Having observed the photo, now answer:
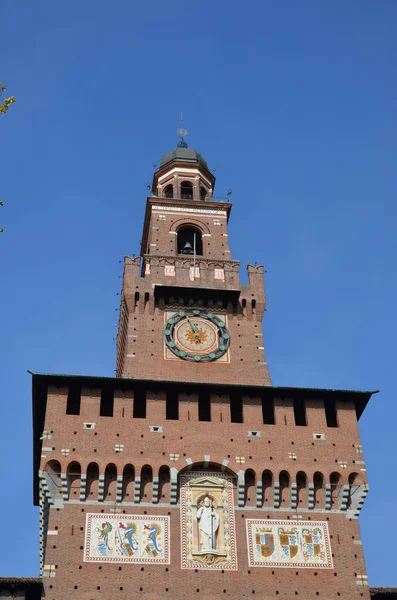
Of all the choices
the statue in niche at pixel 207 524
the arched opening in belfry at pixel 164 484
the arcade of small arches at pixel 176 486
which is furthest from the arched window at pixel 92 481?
the statue in niche at pixel 207 524

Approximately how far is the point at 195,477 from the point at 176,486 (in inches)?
35.6

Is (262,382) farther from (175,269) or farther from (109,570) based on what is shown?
(109,570)

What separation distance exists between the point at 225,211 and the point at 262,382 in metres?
10.8

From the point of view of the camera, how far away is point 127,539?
3183 centimetres

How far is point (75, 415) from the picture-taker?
34188 mm

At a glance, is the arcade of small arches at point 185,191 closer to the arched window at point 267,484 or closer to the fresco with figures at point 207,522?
the arched window at point 267,484

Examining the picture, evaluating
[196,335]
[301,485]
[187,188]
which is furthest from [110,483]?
[187,188]

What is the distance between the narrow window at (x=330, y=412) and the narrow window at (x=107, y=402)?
8.08 meters

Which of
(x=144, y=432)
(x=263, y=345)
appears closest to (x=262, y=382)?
(x=263, y=345)

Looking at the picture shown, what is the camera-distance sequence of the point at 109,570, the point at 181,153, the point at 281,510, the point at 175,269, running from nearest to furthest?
1. the point at 109,570
2. the point at 281,510
3. the point at 175,269
4. the point at 181,153

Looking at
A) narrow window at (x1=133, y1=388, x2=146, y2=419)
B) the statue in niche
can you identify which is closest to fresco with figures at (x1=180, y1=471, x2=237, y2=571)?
the statue in niche

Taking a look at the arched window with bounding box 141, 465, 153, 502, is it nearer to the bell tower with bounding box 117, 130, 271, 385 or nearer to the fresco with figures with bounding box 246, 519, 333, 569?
the fresco with figures with bounding box 246, 519, 333, 569

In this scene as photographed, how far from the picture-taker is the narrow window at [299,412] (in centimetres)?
3591

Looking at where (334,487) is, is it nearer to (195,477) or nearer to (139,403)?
(195,477)
